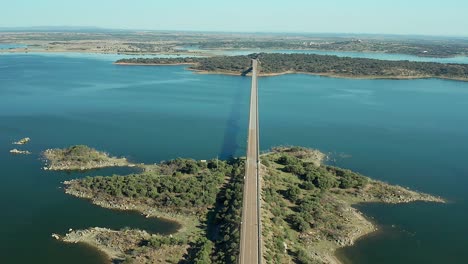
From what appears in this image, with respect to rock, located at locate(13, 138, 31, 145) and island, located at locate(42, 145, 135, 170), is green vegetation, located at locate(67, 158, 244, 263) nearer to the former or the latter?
island, located at locate(42, 145, 135, 170)

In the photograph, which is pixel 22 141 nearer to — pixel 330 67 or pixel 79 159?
pixel 79 159

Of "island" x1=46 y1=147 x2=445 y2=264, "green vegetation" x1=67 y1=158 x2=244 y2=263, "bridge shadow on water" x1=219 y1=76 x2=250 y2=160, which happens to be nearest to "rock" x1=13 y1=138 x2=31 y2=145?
"island" x1=46 y1=147 x2=445 y2=264

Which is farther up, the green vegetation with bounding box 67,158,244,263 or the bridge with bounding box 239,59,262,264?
the bridge with bounding box 239,59,262,264

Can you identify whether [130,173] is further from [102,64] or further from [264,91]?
[102,64]

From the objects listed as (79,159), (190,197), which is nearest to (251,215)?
(190,197)

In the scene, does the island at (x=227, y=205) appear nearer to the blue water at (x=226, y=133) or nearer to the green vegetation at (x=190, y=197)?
the green vegetation at (x=190, y=197)

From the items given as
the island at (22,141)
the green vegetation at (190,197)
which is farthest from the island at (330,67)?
the green vegetation at (190,197)
